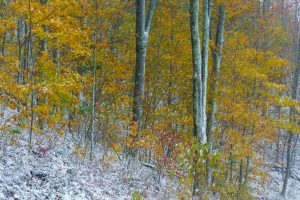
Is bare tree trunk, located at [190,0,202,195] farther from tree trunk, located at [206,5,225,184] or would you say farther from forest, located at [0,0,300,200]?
tree trunk, located at [206,5,225,184]

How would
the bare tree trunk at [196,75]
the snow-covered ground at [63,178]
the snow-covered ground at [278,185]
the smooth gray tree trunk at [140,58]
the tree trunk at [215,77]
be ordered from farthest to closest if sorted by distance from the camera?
the snow-covered ground at [278,185]
the tree trunk at [215,77]
the smooth gray tree trunk at [140,58]
the bare tree trunk at [196,75]
the snow-covered ground at [63,178]

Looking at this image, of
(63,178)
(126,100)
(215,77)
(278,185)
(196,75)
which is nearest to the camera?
(63,178)

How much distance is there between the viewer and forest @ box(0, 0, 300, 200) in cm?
623

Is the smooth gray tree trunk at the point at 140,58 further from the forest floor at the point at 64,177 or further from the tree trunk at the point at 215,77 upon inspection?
the tree trunk at the point at 215,77

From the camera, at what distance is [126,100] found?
8852mm

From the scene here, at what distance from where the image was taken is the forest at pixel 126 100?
6.23m

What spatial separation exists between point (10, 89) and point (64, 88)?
1.02 metres

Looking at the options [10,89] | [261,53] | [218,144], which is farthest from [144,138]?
[261,53]

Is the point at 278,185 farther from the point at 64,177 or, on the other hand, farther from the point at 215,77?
the point at 64,177

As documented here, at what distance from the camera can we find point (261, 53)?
12.3 m

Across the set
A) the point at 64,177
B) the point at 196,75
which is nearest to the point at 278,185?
the point at 196,75

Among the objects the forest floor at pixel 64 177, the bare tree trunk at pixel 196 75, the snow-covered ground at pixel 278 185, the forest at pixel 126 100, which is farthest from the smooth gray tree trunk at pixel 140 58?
the snow-covered ground at pixel 278 185

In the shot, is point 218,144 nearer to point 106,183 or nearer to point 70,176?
point 106,183

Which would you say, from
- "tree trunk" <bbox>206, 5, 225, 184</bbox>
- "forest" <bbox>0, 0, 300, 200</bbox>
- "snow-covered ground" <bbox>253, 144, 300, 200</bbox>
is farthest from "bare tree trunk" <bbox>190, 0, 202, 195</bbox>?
"snow-covered ground" <bbox>253, 144, 300, 200</bbox>
